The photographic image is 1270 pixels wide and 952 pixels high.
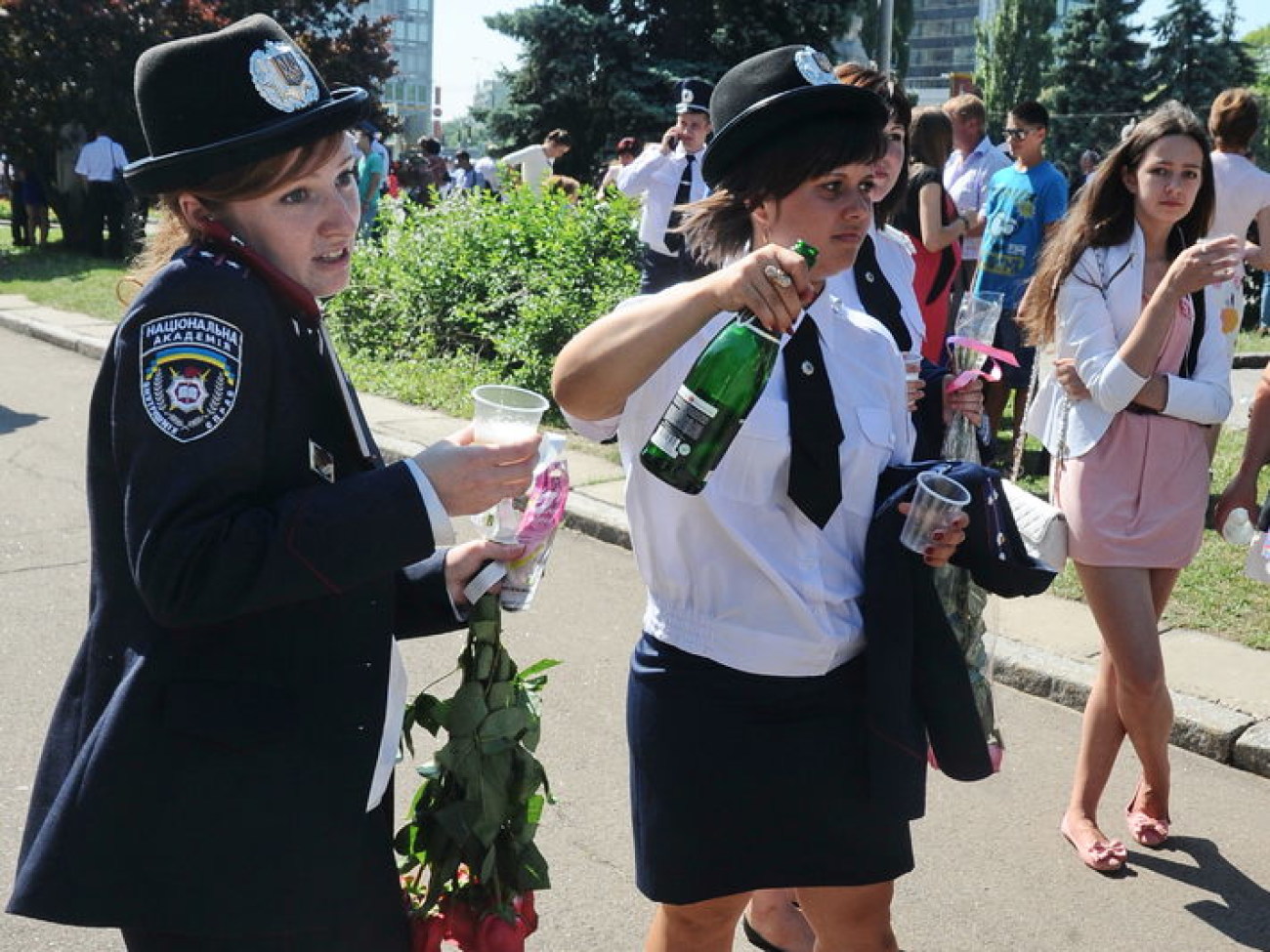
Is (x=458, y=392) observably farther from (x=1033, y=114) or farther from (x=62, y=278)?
(x=62, y=278)

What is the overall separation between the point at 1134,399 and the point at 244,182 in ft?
9.13

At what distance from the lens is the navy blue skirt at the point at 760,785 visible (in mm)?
2613

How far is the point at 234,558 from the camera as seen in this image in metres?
1.83

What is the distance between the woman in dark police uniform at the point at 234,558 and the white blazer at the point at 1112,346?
7.86ft

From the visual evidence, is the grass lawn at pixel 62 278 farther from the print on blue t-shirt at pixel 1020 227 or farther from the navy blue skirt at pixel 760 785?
the navy blue skirt at pixel 760 785

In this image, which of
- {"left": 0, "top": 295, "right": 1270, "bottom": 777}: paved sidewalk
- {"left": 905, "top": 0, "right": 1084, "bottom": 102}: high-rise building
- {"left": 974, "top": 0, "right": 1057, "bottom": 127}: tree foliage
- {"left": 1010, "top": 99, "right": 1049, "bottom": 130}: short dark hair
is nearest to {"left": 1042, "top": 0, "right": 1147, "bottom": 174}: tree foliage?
{"left": 974, "top": 0, "right": 1057, "bottom": 127}: tree foliage

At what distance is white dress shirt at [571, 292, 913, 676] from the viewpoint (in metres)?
2.55

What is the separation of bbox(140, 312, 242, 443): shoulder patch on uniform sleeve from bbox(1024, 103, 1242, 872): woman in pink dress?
2.76m

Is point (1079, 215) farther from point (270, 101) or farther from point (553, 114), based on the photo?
point (553, 114)

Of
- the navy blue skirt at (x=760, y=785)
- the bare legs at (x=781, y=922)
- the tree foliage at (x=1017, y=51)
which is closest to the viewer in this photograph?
the navy blue skirt at (x=760, y=785)

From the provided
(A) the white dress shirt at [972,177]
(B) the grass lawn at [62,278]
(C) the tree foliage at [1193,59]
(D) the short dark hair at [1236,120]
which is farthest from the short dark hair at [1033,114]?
(C) the tree foliage at [1193,59]

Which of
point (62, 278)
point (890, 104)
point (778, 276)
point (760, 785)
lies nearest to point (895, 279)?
point (890, 104)

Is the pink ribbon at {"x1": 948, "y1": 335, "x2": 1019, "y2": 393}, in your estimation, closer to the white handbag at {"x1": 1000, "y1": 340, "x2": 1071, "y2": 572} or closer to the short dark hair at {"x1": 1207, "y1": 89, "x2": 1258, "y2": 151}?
the white handbag at {"x1": 1000, "y1": 340, "x2": 1071, "y2": 572}

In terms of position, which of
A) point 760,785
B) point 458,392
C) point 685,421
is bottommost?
point 458,392
